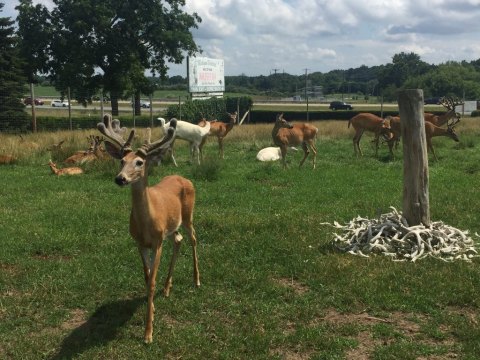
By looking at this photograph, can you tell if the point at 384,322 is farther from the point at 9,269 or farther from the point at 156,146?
the point at 9,269

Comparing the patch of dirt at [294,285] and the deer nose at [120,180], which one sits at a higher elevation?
the deer nose at [120,180]

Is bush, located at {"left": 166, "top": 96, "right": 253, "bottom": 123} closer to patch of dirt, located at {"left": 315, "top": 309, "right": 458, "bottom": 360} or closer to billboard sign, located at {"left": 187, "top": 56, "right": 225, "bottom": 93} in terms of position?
billboard sign, located at {"left": 187, "top": 56, "right": 225, "bottom": 93}

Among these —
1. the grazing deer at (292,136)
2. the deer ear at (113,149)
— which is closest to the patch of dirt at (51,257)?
the deer ear at (113,149)

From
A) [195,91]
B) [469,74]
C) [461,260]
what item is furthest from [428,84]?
[461,260]

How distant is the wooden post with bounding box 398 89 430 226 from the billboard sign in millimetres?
29671

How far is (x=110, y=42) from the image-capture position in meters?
37.9

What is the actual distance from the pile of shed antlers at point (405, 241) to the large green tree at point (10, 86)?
19.4m

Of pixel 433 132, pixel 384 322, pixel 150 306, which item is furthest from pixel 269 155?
pixel 150 306

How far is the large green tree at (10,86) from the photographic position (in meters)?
22.9

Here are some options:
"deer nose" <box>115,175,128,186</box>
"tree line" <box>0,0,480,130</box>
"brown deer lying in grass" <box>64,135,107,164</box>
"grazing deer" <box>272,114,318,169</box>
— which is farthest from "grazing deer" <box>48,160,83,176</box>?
"tree line" <box>0,0,480,130</box>

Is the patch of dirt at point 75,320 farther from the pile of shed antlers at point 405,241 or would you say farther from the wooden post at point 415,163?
the wooden post at point 415,163

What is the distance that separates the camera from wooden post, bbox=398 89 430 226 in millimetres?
7027

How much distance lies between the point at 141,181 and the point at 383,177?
891 centimetres

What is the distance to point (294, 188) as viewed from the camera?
11133mm
